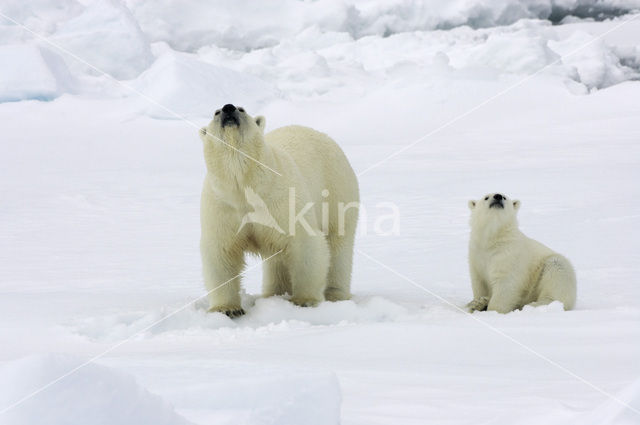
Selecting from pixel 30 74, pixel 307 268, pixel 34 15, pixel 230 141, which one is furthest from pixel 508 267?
pixel 34 15

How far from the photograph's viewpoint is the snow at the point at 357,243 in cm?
174

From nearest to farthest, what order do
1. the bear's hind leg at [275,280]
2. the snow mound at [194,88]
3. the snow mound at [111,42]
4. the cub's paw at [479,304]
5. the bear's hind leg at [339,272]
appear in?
the cub's paw at [479,304] → the bear's hind leg at [275,280] → the bear's hind leg at [339,272] → the snow mound at [194,88] → the snow mound at [111,42]

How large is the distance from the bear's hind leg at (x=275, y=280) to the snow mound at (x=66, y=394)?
2997mm

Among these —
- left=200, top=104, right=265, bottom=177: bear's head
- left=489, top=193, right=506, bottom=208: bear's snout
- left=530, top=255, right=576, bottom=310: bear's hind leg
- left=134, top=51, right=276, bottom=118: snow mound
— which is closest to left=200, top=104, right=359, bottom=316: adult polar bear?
left=200, top=104, right=265, bottom=177: bear's head

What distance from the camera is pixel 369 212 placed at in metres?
8.97

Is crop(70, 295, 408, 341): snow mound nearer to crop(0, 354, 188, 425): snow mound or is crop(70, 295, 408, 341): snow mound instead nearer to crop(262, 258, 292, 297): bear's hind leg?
crop(262, 258, 292, 297): bear's hind leg

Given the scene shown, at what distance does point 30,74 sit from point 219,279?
58.6ft

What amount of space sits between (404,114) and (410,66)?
249 cm

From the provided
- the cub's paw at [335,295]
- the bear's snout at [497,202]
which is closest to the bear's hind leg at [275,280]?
the cub's paw at [335,295]

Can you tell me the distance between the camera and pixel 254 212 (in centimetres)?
373

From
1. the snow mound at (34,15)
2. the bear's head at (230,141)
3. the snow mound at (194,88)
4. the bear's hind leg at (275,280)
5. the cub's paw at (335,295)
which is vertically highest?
the snow mound at (34,15)

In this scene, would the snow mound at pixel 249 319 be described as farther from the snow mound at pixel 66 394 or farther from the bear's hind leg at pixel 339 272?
the snow mound at pixel 66 394

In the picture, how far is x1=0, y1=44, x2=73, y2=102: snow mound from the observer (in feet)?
63.0

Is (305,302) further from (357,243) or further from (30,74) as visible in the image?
(30,74)
